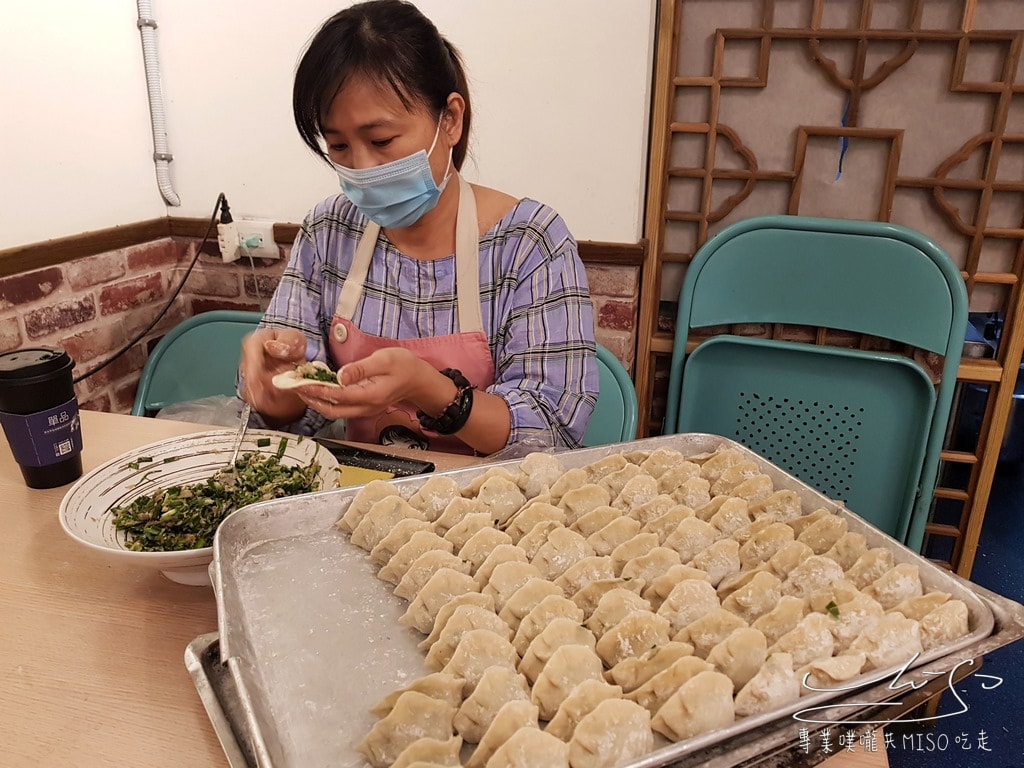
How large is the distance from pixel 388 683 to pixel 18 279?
1.68 meters

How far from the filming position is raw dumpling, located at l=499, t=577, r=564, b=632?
82 centimetres

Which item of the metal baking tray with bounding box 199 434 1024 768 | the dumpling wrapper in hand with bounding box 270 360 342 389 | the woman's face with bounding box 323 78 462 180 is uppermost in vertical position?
the woman's face with bounding box 323 78 462 180

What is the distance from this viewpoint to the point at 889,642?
74 centimetres

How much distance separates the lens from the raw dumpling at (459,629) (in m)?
0.77

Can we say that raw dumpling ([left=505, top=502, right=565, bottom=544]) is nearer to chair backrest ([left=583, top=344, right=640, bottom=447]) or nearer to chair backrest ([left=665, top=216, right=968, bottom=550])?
chair backrest ([left=583, top=344, right=640, bottom=447])

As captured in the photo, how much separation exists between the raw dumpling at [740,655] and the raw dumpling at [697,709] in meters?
0.04

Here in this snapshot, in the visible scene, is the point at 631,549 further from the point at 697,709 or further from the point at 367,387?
the point at 367,387

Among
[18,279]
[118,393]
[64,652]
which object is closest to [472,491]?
[64,652]

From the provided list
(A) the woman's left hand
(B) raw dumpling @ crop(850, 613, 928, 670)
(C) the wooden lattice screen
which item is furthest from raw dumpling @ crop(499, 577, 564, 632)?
(C) the wooden lattice screen

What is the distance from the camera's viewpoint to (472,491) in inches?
41.9

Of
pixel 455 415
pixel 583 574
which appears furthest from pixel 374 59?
pixel 583 574

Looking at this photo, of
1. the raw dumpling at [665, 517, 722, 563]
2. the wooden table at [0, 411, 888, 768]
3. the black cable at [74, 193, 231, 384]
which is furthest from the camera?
the black cable at [74, 193, 231, 384]

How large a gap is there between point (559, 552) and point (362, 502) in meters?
0.29

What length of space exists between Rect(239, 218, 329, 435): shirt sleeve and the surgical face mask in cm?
26
